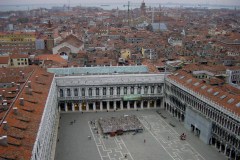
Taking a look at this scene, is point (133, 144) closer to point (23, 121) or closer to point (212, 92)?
point (212, 92)

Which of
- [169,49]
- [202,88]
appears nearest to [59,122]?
[202,88]

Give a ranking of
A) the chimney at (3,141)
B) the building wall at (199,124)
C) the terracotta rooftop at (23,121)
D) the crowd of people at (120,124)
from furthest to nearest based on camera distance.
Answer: the crowd of people at (120,124)
the building wall at (199,124)
the chimney at (3,141)
the terracotta rooftop at (23,121)

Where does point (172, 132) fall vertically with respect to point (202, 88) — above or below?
below

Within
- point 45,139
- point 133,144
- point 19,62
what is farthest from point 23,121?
point 19,62

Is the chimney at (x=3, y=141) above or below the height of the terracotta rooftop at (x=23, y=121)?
above

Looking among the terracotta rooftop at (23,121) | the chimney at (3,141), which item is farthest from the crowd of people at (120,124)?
the chimney at (3,141)

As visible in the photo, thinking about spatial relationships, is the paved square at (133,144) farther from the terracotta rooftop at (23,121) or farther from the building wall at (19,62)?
the building wall at (19,62)

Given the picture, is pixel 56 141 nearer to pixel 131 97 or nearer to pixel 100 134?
pixel 100 134
